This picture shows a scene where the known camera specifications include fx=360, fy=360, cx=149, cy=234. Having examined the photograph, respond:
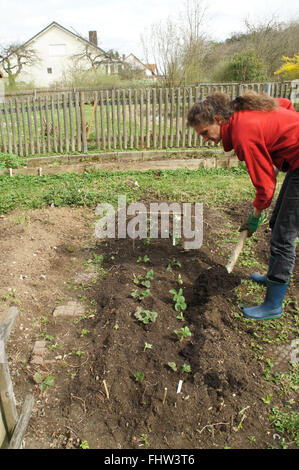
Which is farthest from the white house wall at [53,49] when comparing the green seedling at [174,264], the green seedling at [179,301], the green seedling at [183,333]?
the green seedling at [183,333]

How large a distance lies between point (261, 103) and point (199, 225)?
224 centimetres

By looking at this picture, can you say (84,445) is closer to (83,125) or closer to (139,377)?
(139,377)

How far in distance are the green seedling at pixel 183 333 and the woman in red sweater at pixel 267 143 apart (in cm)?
76

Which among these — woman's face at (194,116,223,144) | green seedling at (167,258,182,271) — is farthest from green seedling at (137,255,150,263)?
woman's face at (194,116,223,144)

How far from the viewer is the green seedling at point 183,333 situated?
2676 mm

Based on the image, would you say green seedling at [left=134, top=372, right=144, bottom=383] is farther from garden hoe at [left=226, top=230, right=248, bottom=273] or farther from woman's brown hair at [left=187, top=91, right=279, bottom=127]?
woman's brown hair at [left=187, top=91, right=279, bottom=127]

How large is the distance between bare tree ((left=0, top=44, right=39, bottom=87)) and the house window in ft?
15.6

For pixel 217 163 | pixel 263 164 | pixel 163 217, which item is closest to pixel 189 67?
pixel 217 163

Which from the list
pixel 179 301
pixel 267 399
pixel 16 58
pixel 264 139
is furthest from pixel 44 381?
pixel 16 58

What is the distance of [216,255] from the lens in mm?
3994

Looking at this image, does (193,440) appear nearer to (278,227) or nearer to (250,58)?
(278,227)

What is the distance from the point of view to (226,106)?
105 inches

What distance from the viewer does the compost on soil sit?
7.06ft

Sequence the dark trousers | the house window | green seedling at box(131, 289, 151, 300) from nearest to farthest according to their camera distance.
→ the dark trousers, green seedling at box(131, 289, 151, 300), the house window
